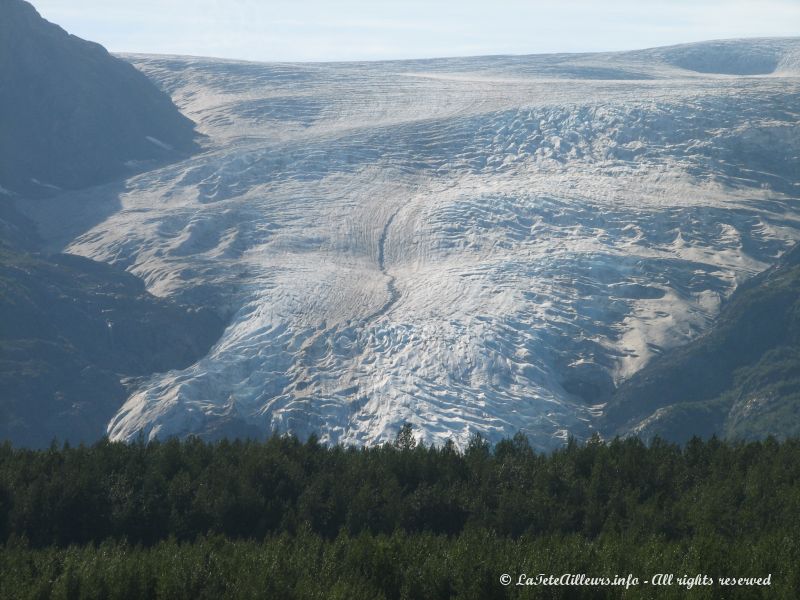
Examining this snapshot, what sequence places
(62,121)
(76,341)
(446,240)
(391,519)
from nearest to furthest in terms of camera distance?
(391,519) → (76,341) → (446,240) → (62,121)

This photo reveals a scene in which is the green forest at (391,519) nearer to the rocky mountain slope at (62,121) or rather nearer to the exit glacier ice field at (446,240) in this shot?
the exit glacier ice field at (446,240)

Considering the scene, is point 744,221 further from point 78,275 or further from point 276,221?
point 78,275

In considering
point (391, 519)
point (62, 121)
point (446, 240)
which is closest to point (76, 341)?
point (446, 240)

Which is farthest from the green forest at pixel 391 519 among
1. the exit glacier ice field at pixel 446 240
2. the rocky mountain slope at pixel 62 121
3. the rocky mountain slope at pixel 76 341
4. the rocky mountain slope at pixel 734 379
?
the rocky mountain slope at pixel 62 121

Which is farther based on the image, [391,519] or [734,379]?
[734,379]

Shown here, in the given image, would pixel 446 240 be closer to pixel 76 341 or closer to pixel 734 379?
pixel 734 379

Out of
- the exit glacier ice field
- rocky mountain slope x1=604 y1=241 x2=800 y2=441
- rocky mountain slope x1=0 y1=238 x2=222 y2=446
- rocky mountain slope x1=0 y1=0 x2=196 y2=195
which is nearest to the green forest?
the exit glacier ice field

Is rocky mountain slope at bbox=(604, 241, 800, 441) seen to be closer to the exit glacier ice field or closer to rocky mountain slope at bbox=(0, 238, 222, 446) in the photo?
the exit glacier ice field

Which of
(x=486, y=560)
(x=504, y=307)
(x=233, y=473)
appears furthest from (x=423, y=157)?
(x=486, y=560)
